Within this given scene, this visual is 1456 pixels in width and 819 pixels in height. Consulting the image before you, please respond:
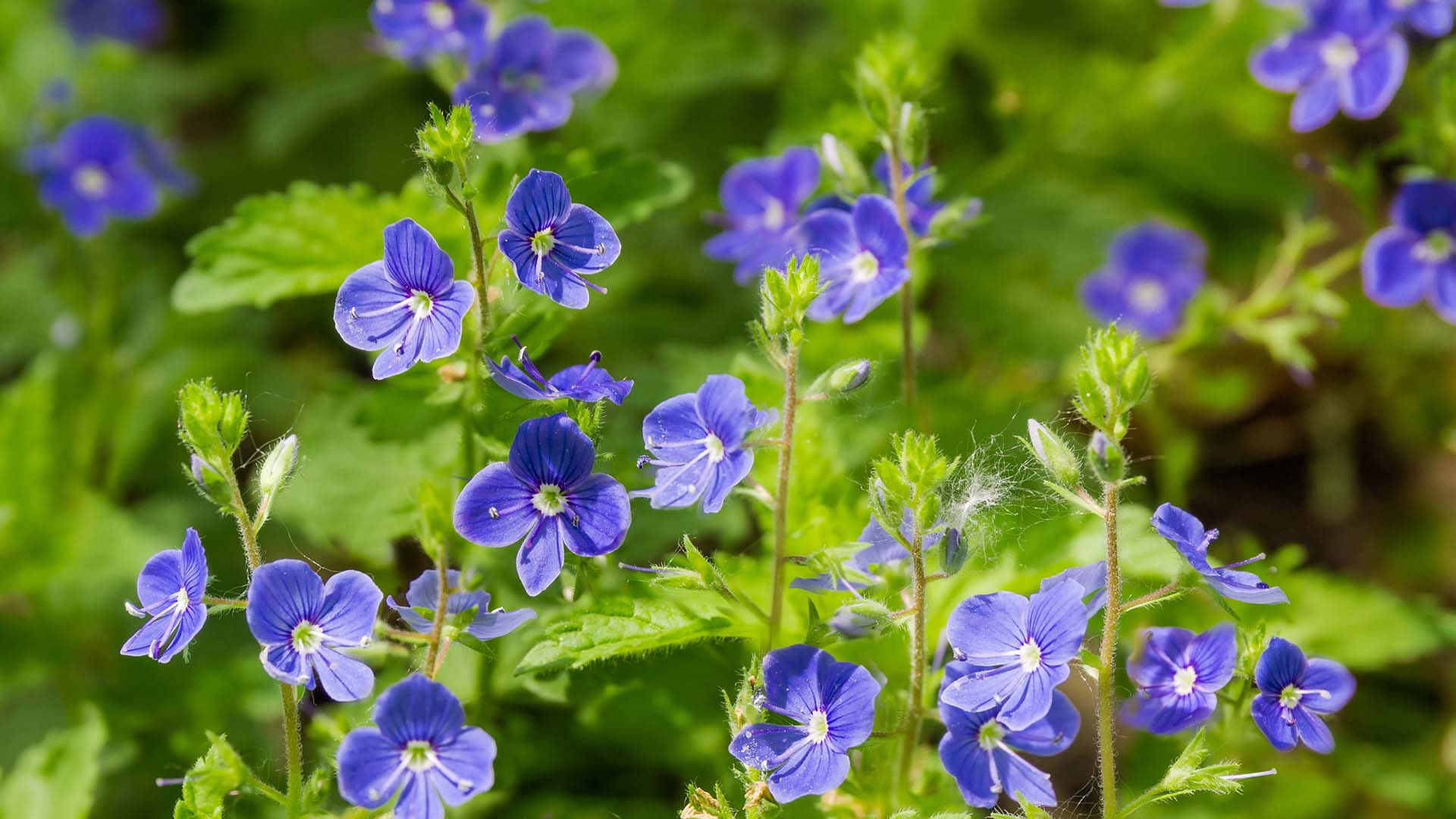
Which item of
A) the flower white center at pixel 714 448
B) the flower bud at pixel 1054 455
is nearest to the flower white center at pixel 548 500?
the flower white center at pixel 714 448

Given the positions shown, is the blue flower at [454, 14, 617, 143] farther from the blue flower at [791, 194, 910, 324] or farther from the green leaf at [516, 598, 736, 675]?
the green leaf at [516, 598, 736, 675]

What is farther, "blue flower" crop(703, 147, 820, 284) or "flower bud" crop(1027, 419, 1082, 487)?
"blue flower" crop(703, 147, 820, 284)

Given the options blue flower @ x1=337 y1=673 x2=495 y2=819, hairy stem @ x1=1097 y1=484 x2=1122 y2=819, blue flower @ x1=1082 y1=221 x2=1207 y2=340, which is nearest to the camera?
blue flower @ x1=337 y1=673 x2=495 y2=819

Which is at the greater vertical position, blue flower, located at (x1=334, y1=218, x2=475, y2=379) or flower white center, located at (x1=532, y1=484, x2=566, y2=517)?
blue flower, located at (x1=334, y1=218, x2=475, y2=379)

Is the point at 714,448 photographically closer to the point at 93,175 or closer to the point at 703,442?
the point at 703,442

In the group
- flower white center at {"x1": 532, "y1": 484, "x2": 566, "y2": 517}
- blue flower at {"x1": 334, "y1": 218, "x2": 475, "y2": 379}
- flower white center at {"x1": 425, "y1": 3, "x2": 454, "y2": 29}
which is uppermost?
flower white center at {"x1": 425, "y1": 3, "x2": 454, "y2": 29}

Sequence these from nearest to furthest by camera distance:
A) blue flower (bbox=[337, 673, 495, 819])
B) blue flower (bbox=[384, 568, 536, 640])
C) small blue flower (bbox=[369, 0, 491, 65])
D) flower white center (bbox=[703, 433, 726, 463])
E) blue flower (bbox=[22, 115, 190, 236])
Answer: blue flower (bbox=[337, 673, 495, 819])
blue flower (bbox=[384, 568, 536, 640])
flower white center (bbox=[703, 433, 726, 463])
small blue flower (bbox=[369, 0, 491, 65])
blue flower (bbox=[22, 115, 190, 236])

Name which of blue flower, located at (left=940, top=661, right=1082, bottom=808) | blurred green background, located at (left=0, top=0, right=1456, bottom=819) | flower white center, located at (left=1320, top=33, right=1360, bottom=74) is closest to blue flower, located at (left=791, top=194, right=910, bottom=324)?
blurred green background, located at (left=0, top=0, right=1456, bottom=819)

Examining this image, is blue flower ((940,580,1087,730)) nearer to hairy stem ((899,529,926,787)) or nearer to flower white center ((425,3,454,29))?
hairy stem ((899,529,926,787))

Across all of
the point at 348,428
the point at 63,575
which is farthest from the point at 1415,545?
the point at 63,575
